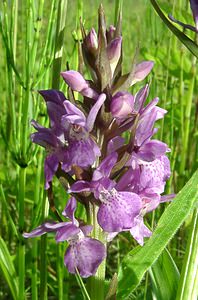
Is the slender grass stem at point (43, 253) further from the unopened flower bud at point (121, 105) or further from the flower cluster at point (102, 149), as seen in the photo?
the unopened flower bud at point (121, 105)

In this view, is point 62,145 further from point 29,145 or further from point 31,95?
point 31,95

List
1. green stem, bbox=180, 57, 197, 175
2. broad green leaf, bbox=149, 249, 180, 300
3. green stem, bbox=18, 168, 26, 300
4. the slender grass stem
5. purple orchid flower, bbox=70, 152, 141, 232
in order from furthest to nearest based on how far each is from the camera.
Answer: green stem, bbox=180, 57, 197, 175 → green stem, bbox=18, 168, 26, 300 → the slender grass stem → broad green leaf, bbox=149, 249, 180, 300 → purple orchid flower, bbox=70, 152, 141, 232

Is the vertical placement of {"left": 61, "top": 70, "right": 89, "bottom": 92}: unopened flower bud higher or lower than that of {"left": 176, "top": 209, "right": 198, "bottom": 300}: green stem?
higher

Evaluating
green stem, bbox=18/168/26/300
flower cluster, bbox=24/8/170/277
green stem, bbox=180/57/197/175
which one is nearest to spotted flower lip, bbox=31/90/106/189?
flower cluster, bbox=24/8/170/277

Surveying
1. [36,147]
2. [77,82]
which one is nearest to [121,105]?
[77,82]

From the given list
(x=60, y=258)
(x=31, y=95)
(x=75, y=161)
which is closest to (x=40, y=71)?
(x=31, y=95)

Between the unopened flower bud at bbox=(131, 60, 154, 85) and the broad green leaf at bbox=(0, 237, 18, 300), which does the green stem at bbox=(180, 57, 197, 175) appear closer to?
the broad green leaf at bbox=(0, 237, 18, 300)

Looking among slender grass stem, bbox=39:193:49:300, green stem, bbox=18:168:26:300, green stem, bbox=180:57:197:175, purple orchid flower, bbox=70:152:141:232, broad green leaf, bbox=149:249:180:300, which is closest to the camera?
purple orchid flower, bbox=70:152:141:232
